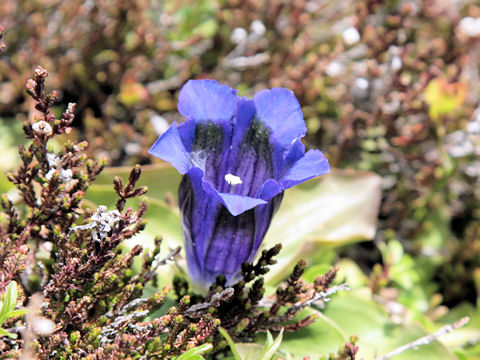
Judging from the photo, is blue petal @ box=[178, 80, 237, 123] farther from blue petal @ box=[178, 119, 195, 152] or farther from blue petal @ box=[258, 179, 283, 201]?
blue petal @ box=[258, 179, 283, 201]

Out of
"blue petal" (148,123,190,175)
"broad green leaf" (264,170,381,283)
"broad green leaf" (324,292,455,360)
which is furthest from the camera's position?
"broad green leaf" (264,170,381,283)

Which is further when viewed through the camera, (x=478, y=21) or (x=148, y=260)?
(x=478, y=21)

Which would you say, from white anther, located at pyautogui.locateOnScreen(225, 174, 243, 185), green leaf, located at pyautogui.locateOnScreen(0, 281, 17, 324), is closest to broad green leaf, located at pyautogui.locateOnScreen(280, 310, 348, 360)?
white anther, located at pyautogui.locateOnScreen(225, 174, 243, 185)

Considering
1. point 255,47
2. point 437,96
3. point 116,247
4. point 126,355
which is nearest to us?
point 126,355

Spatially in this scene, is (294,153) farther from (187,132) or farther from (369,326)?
(369,326)

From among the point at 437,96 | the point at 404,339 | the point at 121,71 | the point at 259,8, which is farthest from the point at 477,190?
the point at 121,71

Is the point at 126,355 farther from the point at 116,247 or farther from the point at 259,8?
the point at 259,8

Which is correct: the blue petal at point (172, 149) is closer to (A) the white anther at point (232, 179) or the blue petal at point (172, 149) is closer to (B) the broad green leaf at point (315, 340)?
(A) the white anther at point (232, 179)

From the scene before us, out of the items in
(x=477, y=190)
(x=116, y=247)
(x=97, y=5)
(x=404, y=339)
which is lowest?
(x=477, y=190)

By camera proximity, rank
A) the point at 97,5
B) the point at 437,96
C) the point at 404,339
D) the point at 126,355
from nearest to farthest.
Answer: the point at 126,355, the point at 404,339, the point at 437,96, the point at 97,5
